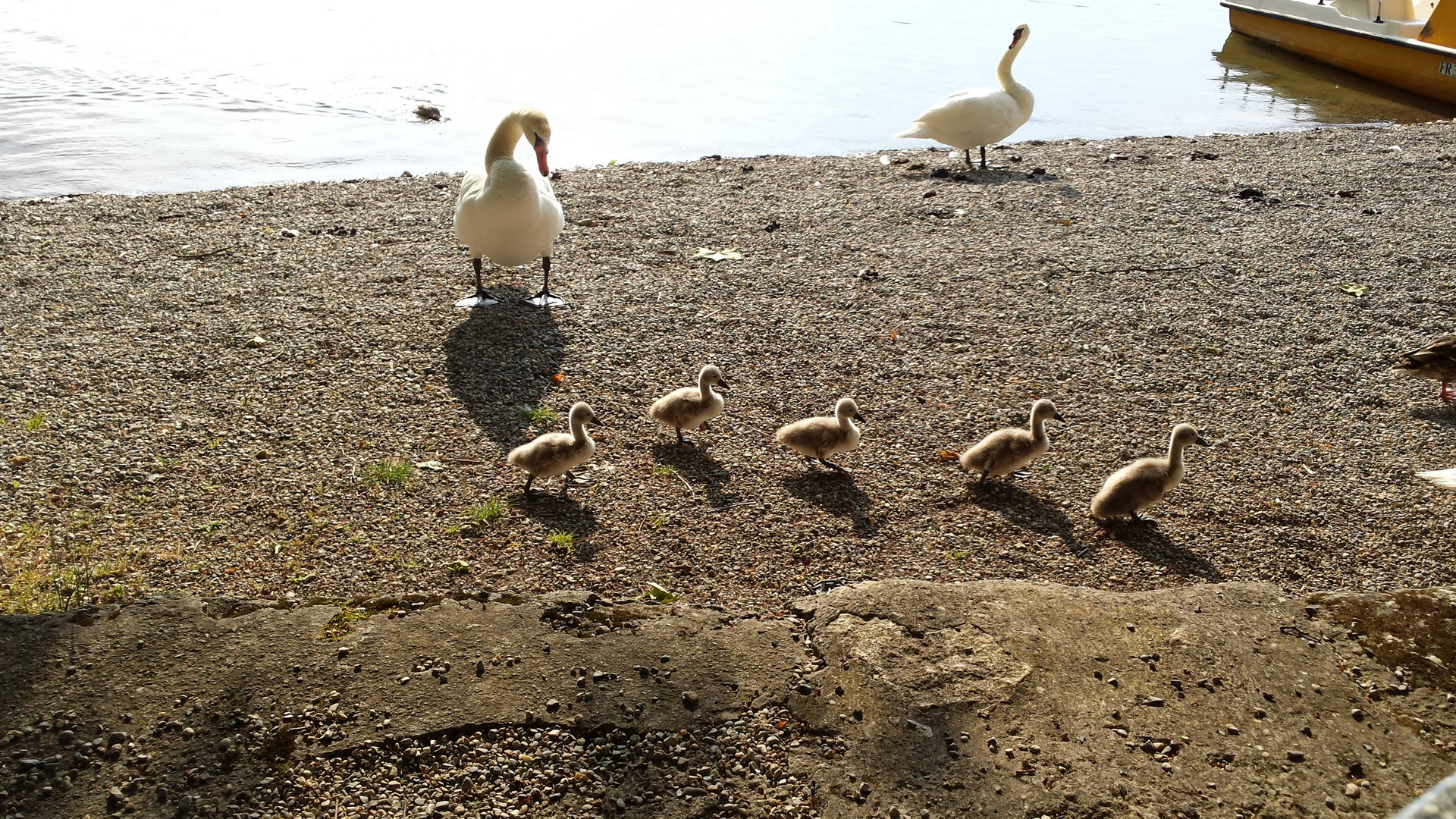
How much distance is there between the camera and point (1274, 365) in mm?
7004

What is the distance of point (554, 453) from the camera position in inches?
208

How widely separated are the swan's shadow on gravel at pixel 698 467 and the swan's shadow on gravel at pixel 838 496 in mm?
355

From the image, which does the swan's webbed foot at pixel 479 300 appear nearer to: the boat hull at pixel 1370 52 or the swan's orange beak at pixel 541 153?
the swan's orange beak at pixel 541 153

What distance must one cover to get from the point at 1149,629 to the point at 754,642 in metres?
1.62

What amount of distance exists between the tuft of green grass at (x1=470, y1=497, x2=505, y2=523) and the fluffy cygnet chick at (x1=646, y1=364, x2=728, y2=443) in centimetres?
108

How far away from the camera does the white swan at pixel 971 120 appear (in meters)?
12.0

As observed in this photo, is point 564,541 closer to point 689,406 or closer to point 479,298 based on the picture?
point 689,406

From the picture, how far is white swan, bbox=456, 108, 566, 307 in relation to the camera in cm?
741

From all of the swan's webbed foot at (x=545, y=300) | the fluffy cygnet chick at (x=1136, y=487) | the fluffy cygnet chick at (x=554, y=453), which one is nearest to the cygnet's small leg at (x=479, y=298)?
the swan's webbed foot at (x=545, y=300)

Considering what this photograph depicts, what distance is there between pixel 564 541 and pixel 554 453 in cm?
55

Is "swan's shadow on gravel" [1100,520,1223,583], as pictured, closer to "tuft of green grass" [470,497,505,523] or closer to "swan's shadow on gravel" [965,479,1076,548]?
"swan's shadow on gravel" [965,479,1076,548]

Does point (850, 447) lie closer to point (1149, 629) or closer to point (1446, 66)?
point (1149, 629)

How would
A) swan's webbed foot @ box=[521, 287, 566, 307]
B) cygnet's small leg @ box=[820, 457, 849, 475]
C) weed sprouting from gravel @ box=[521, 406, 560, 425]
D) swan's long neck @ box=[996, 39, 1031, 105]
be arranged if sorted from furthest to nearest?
swan's long neck @ box=[996, 39, 1031, 105]
swan's webbed foot @ box=[521, 287, 566, 307]
weed sprouting from gravel @ box=[521, 406, 560, 425]
cygnet's small leg @ box=[820, 457, 849, 475]

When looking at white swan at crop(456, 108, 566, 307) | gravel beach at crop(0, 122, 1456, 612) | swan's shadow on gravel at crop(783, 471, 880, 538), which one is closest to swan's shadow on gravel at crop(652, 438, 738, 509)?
gravel beach at crop(0, 122, 1456, 612)
